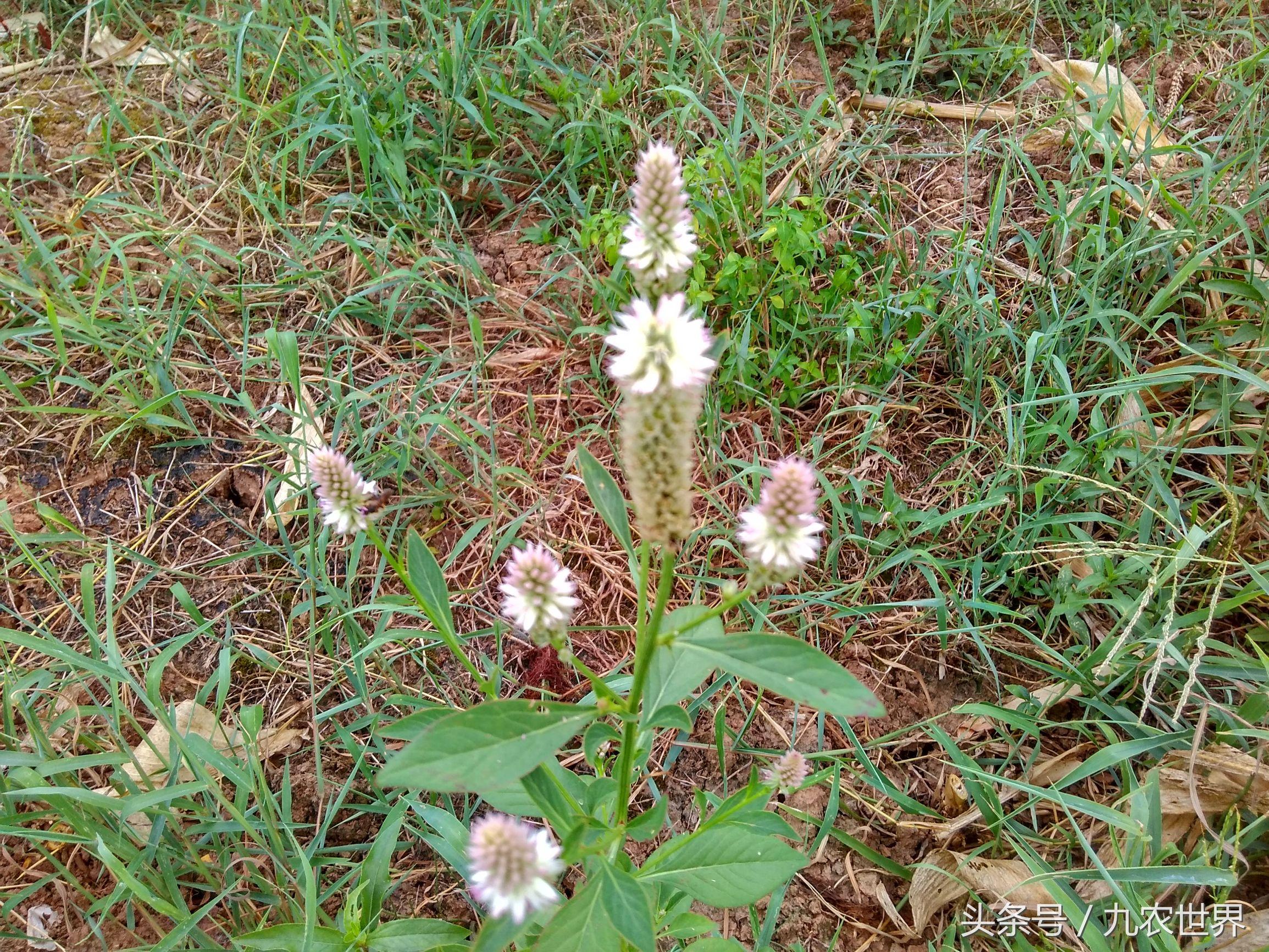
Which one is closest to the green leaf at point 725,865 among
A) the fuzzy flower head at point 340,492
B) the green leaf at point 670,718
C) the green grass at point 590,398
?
the green leaf at point 670,718

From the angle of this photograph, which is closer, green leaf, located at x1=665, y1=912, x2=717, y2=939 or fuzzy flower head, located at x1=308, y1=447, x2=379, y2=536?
fuzzy flower head, located at x1=308, y1=447, x2=379, y2=536

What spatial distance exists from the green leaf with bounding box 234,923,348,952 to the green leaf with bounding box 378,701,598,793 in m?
0.88

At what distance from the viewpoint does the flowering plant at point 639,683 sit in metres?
1.32

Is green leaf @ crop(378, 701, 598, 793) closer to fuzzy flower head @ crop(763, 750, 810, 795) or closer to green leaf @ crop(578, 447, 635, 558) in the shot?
green leaf @ crop(578, 447, 635, 558)

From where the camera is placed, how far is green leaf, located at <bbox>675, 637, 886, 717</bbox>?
4.30 ft

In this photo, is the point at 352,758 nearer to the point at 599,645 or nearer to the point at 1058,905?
the point at 599,645

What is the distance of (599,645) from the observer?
2.77m

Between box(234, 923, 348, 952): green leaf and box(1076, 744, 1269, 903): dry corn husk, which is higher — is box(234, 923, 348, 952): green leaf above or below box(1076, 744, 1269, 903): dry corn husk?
below

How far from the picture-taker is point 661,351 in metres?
1.33

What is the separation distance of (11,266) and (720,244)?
286 centimetres

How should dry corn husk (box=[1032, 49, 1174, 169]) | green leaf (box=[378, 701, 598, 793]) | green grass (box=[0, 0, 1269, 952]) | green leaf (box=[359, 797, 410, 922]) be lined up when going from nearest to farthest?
green leaf (box=[378, 701, 598, 793]) → green leaf (box=[359, 797, 410, 922]) → green grass (box=[0, 0, 1269, 952]) → dry corn husk (box=[1032, 49, 1174, 169])

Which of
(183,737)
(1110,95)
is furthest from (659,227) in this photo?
(1110,95)

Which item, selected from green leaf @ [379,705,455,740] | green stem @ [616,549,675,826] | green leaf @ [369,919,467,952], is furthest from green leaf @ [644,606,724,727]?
green leaf @ [369,919,467,952]

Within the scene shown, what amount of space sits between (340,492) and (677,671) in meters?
0.82
